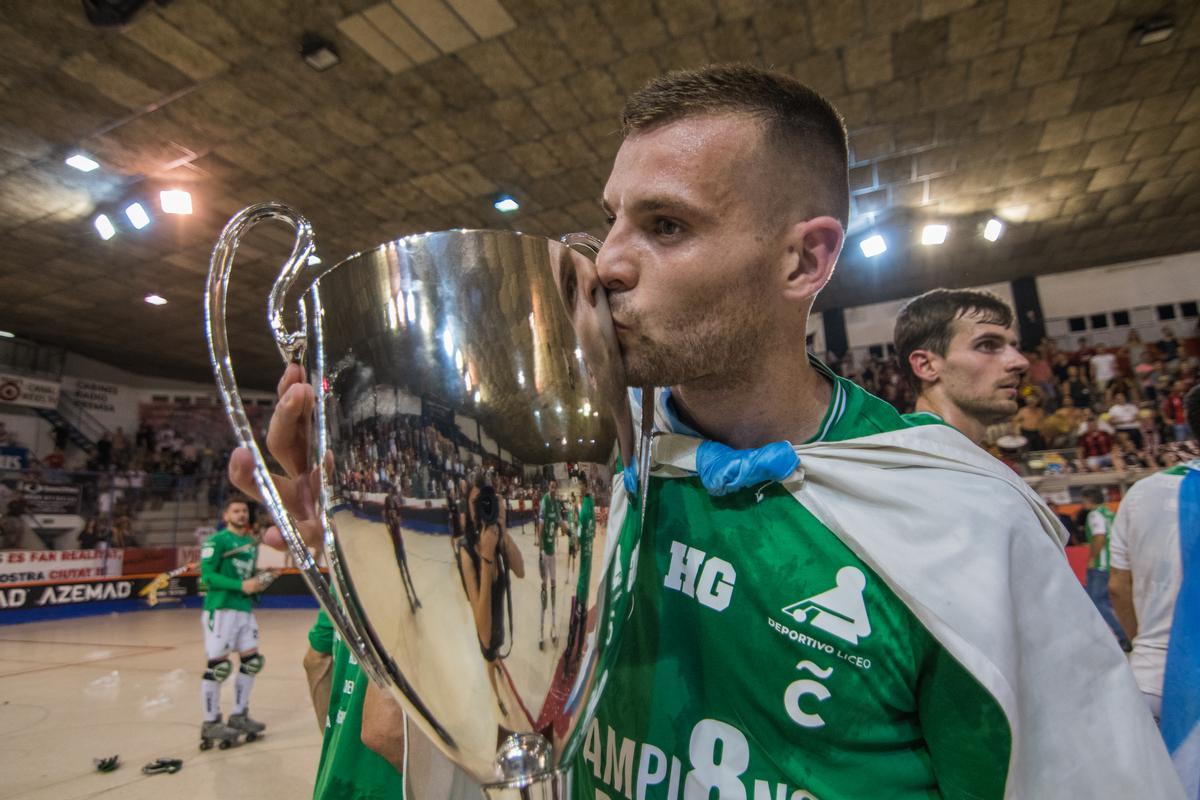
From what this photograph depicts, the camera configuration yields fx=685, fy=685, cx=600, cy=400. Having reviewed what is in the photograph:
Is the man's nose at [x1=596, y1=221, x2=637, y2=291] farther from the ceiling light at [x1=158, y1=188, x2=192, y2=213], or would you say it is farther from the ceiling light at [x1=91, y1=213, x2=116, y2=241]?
the ceiling light at [x1=91, y1=213, x2=116, y2=241]

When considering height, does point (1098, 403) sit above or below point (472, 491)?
above

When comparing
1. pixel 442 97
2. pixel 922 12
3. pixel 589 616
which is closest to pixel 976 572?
pixel 589 616

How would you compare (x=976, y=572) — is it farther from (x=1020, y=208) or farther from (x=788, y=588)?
(x=1020, y=208)

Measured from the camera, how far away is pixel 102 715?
5109 millimetres

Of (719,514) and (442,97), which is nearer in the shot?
(719,514)

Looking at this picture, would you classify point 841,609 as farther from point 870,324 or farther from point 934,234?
point 870,324

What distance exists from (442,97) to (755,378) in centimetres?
598

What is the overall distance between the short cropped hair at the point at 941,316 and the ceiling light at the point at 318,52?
4.78 meters

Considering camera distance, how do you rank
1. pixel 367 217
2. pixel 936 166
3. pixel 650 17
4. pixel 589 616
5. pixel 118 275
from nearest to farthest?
pixel 589 616 → pixel 650 17 → pixel 936 166 → pixel 367 217 → pixel 118 275

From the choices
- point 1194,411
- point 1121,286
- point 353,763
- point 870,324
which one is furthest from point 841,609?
point 1121,286

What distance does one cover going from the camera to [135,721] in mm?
4988

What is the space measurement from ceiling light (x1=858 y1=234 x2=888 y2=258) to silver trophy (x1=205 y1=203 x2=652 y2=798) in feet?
31.6

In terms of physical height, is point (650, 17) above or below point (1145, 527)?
above

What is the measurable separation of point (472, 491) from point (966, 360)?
2039 millimetres
